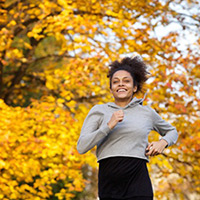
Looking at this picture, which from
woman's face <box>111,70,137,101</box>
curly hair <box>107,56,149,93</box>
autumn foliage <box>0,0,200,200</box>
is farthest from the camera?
autumn foliage <box>0,0,200,200</box>

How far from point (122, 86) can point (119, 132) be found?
34cm

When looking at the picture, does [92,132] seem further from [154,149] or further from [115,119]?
[154,149]

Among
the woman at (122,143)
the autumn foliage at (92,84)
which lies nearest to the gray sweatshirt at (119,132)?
the woman at (122,143)

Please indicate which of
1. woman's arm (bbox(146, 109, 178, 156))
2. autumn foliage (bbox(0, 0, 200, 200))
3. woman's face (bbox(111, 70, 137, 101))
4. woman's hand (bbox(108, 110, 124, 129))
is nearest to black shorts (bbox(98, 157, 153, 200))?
woman's arm (bbox(146, 109, 178, 156))

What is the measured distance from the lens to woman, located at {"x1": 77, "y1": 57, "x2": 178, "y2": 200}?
2.27 meters

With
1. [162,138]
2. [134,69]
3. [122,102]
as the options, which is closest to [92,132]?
[122,102]

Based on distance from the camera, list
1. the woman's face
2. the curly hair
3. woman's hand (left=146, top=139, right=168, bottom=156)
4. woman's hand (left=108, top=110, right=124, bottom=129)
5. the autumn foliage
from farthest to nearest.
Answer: the autumn foliage < the curly hair < the woman's face < woman's hand (left=146, top=139, right=168, bottom=156) < woman's hand (left=108, top=110, right=124, bottom=129)

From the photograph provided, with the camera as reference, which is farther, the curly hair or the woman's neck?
the curly hair

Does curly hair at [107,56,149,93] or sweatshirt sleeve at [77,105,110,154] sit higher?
curly hair at [107,56,149,93]

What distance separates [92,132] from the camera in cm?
236

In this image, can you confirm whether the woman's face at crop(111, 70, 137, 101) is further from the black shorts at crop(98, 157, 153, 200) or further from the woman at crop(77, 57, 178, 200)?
the black shorts at crop(98, 157, 153, 200)

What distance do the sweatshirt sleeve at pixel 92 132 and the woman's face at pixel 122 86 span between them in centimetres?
17

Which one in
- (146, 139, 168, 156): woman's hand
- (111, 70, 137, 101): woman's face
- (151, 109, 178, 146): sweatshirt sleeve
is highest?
(111, 70, 137, 101): woman's face

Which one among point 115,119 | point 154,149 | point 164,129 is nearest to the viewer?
point 115,119
